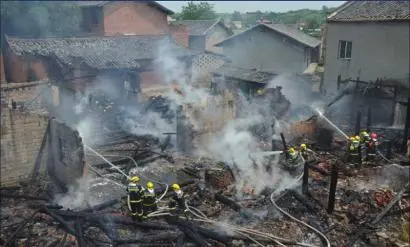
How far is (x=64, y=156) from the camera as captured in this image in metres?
13.2

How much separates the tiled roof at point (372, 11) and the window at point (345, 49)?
1.48m

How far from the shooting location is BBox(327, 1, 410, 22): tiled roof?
76.2ft

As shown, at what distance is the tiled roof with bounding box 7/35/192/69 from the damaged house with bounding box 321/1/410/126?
11.3 metres

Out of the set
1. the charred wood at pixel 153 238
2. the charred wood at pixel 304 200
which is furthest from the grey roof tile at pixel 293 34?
the charred wood at pixel 153 238

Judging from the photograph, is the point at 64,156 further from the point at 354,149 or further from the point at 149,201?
the point at 354,149

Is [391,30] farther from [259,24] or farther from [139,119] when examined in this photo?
[139,119]

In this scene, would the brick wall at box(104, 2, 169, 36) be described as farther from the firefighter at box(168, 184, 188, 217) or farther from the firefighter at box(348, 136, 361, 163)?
the firefighter at box(168, 184, 188, 217)

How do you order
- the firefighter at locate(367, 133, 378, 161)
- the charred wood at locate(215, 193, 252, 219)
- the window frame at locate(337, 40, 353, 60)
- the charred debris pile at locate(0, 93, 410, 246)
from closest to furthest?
the charred debris pile at locate(0, 93, 410, 246), the charred wood at locate(215, 193, 252, 219), the firefighter at locate(367, 133, 378, 161), the window frame at locate(337, 40, 353, 60)

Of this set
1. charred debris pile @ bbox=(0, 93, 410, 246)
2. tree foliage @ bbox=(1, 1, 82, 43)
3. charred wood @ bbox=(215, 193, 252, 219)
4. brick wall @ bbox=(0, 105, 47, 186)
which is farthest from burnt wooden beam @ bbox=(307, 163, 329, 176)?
tree foliage @ bbox=(1, 1, 82, 43)

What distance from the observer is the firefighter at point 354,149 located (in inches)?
608

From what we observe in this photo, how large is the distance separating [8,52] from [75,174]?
21564 millimetres

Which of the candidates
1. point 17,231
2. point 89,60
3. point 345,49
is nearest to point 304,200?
point 17,231

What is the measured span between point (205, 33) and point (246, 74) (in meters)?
17.5

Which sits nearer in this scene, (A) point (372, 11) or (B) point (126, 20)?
(A) point (372, 11)
